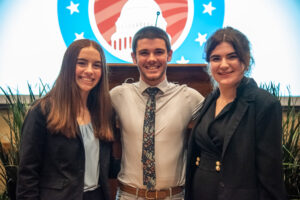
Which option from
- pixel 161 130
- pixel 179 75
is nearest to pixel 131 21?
pixel 179 75

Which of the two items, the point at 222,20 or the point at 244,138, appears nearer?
the point at 244,138

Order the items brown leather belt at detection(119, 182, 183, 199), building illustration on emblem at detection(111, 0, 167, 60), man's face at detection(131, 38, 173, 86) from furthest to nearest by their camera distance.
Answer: building illustration on emblem at detection(111, 0, 167, 60) < man's face at detection(131, 38, 173, 86) < brown leather belt at detection(119, 182, 183, 199)

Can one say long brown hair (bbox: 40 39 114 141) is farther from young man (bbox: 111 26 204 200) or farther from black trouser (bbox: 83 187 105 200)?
black trouser (bbox: 83 187 105 200)

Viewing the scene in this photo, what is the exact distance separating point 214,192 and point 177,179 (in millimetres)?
330

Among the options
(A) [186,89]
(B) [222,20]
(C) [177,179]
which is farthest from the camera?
(B) [222,20]

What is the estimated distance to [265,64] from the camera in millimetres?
3160

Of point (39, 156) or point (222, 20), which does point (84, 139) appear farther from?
point (222, 20)

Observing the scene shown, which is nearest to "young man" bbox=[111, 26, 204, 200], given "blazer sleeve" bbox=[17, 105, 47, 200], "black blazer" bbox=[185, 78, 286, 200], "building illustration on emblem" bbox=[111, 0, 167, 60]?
"black blazer" bbox=[185, 78, 286, 200]

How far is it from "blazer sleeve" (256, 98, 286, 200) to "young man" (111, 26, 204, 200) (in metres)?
0.55

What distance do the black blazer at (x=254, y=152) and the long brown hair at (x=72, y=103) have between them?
69cm

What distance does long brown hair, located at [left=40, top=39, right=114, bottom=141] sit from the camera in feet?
4.40

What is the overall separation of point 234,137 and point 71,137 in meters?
0.82

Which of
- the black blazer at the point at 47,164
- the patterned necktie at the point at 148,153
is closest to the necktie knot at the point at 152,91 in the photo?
the patterned necktie at the point at 148,153

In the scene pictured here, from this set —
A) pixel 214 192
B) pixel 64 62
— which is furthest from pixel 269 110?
pixel 64 62
